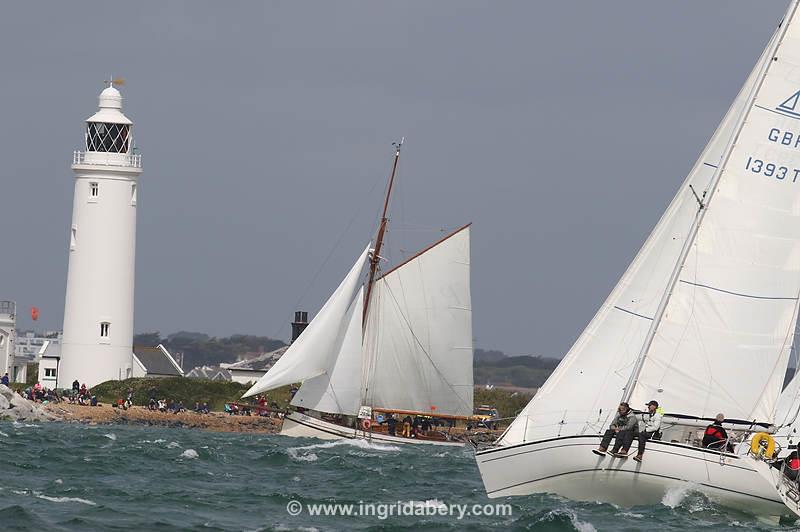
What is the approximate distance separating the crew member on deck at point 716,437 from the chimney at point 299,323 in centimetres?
4953

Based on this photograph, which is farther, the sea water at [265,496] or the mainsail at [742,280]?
the mainsail at [742,280]

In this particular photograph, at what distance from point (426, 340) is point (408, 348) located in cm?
68

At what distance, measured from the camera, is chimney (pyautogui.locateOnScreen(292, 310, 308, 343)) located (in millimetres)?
74000

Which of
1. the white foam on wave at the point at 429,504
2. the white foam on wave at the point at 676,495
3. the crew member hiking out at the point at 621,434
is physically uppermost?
the crew member hiking out at the point at 621,434

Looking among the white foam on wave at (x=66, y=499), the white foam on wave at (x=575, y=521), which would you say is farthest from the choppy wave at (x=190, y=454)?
the white foam on wave at (x=575, y=521)

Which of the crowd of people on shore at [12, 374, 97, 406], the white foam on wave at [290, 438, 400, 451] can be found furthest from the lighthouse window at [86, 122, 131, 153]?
the white foam on wave at [290, 438, 400, 451]

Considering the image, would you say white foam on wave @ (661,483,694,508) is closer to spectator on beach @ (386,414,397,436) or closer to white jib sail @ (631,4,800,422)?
white jib sail @ (631,4,800,422)

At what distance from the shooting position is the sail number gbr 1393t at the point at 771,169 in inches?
1030

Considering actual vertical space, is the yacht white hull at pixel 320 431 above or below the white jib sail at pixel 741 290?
below

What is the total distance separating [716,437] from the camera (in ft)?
81.6

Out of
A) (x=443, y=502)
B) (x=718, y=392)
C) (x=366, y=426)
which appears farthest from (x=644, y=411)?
(x=366, y=426)

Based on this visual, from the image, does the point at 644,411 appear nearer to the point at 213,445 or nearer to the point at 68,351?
the point at 213,445

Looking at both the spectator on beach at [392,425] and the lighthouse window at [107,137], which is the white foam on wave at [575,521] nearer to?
the spectator on beach at [392,425]

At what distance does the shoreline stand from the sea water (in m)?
15.1
